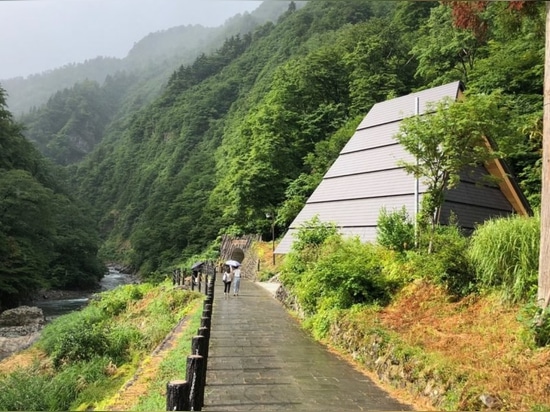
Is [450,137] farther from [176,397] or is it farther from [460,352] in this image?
[176,397]

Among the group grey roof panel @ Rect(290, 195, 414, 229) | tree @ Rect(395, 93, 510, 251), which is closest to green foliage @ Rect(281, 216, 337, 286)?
grey roof panel @ Rect(290, 195, 414, 229)

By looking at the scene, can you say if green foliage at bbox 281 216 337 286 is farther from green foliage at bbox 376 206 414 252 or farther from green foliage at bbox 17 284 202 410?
green foliage at bbox 17 284 202 410

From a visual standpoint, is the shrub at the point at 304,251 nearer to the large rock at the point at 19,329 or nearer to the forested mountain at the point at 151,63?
the large rock at the point at 19,329

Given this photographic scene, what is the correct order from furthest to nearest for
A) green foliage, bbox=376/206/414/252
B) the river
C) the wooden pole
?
the river → green foliage, bbox=376/206/414/252 → the wooden pole

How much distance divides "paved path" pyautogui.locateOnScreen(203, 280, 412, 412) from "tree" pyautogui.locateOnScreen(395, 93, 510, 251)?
4568 millimetres

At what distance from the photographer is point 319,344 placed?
8.94 m

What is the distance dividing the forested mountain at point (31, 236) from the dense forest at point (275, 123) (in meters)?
0.20

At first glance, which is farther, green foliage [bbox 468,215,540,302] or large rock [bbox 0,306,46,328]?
large rock [bbox 0,306,46,328]

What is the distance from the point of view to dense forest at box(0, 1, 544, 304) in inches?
936

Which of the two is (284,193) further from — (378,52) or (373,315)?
(373,315)

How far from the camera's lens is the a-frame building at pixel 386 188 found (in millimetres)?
14703

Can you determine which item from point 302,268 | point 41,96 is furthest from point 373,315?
point 41,96

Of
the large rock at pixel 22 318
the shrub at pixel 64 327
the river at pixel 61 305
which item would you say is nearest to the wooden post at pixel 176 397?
the shrub at pixel 64 327

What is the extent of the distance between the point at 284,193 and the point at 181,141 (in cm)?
4302
